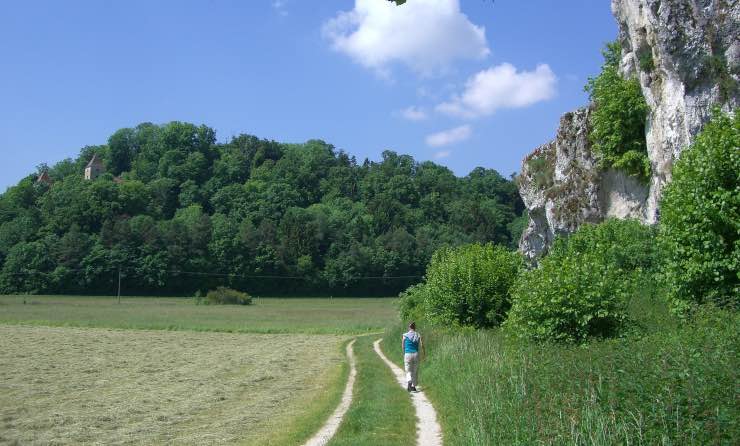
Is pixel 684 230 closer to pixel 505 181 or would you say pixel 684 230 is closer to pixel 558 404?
pixel 558 404

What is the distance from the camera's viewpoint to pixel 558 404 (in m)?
8.55

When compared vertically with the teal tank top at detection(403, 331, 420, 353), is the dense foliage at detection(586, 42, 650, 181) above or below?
above

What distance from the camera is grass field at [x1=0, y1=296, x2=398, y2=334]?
59938mm

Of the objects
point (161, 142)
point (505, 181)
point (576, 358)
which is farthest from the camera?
point (161, 142)

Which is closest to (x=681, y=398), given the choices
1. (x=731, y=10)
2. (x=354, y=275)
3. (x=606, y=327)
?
(x=606, y=327)

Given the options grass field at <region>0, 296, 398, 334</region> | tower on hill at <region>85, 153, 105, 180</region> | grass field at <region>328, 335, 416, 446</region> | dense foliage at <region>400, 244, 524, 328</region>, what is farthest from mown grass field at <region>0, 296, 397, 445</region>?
tower on hill at <region>85, 153, 105, 180</region>

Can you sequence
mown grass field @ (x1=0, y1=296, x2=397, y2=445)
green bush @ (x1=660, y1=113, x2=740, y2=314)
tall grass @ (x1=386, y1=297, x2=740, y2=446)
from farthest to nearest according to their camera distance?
mown grass field @ (x1=0, y1=296, x2=397, y2=445)
green bush @ (x1=660, y1=113, x2=740, y2=314)
tall grass @ (x1=386, y1=297, x2=740, y2=446)

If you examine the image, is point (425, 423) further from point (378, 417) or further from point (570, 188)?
point (570, 188)

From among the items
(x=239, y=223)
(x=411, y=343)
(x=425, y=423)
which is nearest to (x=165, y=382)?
(x=411, y=343)

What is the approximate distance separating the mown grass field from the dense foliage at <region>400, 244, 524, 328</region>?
16.3 feet

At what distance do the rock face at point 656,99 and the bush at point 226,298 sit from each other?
231 ft

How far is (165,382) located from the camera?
2450 cm

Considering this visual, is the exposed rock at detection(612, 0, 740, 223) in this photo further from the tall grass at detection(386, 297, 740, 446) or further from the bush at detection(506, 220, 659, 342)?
the tall grass at detection(386, 297, 740, 446)

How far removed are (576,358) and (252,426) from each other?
833 centimetres
